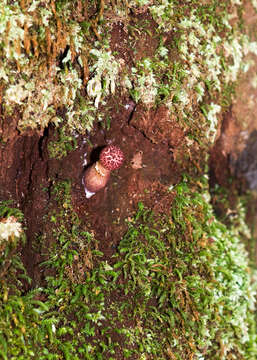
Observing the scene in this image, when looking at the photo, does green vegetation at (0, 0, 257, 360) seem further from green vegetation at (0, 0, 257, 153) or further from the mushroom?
the mushroom

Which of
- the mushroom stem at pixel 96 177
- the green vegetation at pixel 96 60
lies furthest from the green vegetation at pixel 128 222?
the mushroom stem at pixel 96 177

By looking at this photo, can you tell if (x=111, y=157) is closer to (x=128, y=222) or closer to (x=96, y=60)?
(x=128, y=222)

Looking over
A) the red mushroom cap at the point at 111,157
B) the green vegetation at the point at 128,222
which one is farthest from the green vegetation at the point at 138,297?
the red mushroom cap at the point at 111,157

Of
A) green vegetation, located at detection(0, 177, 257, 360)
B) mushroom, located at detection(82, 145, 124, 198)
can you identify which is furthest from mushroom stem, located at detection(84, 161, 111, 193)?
green vegetation, located at detection(0, 177, 257, 360)

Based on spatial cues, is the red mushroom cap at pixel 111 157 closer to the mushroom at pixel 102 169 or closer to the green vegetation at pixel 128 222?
the mushroom at pixel 102 169

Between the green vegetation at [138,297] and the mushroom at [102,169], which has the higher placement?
the mushroom at [102,169]

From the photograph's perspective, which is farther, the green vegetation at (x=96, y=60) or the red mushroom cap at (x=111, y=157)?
the red mushroom cap at (x=111, y=157)

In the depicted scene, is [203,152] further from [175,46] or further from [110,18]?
[110,18]

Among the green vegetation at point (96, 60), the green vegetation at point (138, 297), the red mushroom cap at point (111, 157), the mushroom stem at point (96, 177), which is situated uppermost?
the green vegetation at point (96, 60)

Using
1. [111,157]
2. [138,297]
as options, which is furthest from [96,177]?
[138,297]
